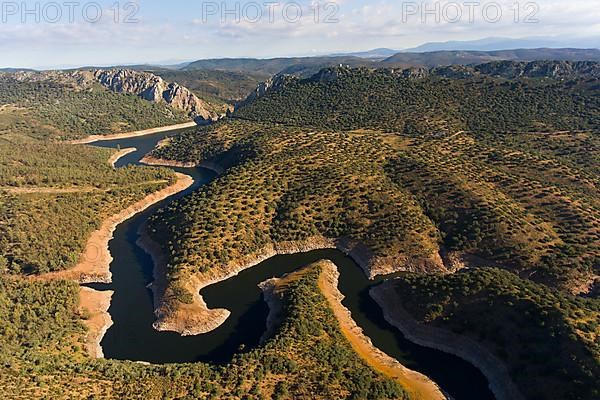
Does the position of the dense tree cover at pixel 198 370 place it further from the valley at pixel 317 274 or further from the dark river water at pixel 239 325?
the dark river water at pixel 239 325

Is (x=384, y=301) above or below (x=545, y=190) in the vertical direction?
below

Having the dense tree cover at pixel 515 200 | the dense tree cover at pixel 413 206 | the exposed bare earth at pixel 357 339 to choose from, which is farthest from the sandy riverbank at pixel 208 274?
the dense tree cover at pixel 515 200

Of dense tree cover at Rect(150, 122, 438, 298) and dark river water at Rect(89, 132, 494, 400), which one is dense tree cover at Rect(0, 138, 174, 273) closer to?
dark river water at Rect(89, 132, 494, 400)

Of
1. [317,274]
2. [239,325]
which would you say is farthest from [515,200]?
[239,325]

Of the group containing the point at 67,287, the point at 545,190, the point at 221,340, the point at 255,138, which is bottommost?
the point at 221,340

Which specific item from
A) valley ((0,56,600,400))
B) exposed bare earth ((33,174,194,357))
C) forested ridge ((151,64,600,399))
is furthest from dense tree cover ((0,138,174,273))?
forested ridge ((151,64,600,399))

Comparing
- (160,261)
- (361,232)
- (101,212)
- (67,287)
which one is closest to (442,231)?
(361,232)

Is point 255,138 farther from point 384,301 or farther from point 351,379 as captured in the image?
point 351,379

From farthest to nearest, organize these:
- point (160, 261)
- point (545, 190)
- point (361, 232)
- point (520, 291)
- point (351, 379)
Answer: point (545, 190) → point (361, 232) → point (160, 261) → point (520, 291) → point (351, 379)
